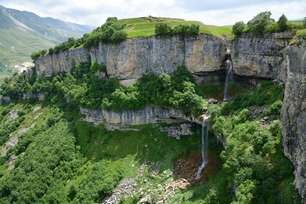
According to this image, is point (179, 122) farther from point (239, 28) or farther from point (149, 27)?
point (149, 27)

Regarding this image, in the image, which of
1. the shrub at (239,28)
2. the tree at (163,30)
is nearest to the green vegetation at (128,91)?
the tree at (163,30)

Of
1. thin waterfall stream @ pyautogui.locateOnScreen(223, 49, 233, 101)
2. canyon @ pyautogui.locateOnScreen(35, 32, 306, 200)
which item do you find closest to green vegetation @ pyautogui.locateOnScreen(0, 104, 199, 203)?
canyon @ pyautogui.locateOnScreen(35, 32, 306, 200)

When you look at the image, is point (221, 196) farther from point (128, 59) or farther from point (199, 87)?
point (128, 59)

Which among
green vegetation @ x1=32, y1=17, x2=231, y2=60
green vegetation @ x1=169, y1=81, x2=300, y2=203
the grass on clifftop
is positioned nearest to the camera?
green vegetation @ x1=169, y1=81, x2=300, y2=203

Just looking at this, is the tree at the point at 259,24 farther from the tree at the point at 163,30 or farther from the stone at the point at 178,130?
the stone at the point at 178,130

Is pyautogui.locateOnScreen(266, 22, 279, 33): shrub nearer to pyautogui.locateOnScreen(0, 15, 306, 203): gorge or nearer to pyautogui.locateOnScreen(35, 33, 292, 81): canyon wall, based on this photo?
pyautogui.locateOnScreen(35, 33, 292, 81): canyon wall

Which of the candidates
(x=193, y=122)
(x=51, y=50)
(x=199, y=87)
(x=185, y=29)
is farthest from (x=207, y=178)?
(x=51, y=50)

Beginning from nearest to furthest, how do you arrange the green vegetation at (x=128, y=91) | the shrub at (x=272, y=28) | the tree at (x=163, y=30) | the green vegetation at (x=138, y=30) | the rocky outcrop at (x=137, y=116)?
the shrub at (x=272, y=28), the green vegetation at (x=128, y=91), the rocky outcrop at (x=137, y=116), the green vegetation at (x=138, y=30), the tree at (x=163, y=30)
